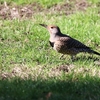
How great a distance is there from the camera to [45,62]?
8266 mm

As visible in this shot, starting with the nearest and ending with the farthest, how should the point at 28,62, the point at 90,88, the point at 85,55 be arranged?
the point at 90,88, the point at 28,62, the point at 85,55

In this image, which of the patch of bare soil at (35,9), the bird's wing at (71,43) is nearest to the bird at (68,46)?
the bird's wing at (71,43)

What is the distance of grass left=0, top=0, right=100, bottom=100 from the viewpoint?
6.52m

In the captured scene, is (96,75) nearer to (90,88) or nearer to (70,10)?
(90,88)

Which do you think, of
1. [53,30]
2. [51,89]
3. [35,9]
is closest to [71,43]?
[53,30]

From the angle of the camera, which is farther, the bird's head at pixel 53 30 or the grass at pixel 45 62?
the bird's head at pixel 53 30

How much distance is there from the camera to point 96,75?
24.3 ft

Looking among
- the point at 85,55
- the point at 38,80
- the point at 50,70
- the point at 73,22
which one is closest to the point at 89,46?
the point at 85,55

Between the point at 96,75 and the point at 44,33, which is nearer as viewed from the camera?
the point at 96,75

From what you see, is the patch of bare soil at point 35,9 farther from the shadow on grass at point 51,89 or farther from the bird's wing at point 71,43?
the shadow on grass at point 51,89

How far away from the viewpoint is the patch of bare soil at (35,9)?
11383mm

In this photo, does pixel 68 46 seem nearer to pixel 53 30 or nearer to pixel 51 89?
pixel 53 30

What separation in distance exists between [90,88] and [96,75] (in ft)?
2.29

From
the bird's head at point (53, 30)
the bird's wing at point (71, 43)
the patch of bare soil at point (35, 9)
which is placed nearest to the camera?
the bird's wing at point (71, 43)
